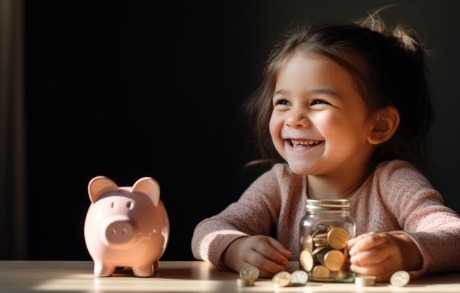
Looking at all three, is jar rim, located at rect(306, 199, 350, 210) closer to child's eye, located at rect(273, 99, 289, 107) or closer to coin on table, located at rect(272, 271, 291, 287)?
coin on table, located at rect(272, 271, 291, 287)

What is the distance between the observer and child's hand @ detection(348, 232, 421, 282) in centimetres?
111

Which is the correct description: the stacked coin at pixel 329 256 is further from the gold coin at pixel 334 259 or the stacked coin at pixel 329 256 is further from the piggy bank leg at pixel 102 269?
the piggy bank leg at pixel 102 269

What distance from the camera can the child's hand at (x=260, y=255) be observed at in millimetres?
1183

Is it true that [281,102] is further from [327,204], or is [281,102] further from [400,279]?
[400,279]

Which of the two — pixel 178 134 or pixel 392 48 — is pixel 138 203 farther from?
pixel 178 134

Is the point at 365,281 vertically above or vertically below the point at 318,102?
below

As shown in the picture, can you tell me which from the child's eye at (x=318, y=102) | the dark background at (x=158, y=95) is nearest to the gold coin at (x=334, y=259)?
the child's eye at (x=318, y=102)

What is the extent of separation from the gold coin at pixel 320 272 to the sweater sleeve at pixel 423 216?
14cm

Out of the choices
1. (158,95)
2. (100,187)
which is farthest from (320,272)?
(158,95)

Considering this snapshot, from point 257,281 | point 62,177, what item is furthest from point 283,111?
point 62,177

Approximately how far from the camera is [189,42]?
2109 millimetres

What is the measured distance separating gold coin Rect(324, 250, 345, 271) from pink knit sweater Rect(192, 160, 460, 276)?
0.13m

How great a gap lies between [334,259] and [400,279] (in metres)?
0.09

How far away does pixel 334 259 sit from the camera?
111cm
